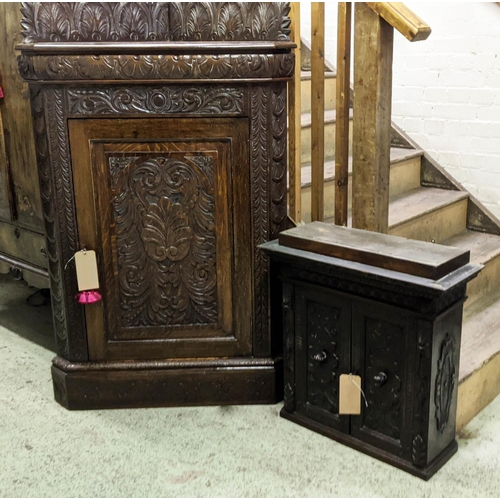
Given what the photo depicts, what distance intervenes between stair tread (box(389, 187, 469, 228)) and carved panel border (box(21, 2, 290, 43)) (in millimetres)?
1069

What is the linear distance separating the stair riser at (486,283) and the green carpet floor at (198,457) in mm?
534

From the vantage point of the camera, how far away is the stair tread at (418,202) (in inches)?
113

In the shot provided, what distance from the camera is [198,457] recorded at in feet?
6.96

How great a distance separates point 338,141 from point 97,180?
2.72 feet

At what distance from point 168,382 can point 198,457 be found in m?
0.35

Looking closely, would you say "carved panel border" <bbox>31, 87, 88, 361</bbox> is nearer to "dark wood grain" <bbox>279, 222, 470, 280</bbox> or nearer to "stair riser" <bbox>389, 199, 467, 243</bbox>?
"dark wood grain" <bbox>279, 222, 470, 280</bbox>

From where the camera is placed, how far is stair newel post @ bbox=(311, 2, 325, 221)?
2.24 m

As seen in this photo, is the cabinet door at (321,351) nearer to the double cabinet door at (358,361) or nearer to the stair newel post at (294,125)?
the double cabinet door at (358,361)

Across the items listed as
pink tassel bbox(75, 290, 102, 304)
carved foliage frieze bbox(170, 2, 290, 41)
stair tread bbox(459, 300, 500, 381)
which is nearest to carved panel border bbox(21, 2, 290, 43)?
carved foliage frieze bbox(170, 2, 290, 41)

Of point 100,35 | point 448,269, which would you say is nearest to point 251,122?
point 100,35

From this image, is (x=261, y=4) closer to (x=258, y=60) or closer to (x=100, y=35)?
(x=258, y=60)

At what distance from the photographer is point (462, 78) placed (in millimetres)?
3266

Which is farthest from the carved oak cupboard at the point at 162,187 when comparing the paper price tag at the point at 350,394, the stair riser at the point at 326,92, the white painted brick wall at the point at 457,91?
the white painted brick wall at the point at 457,91

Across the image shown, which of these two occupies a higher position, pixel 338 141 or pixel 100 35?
pixel 100 35
